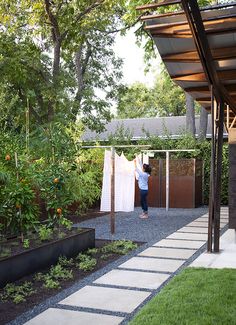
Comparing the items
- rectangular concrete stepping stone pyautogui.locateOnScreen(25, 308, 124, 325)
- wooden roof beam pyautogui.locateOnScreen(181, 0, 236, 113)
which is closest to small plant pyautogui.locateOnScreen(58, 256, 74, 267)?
rectangular concrete stepping stone pyautogui.locateOnScreen(25, 308, 124, 325)

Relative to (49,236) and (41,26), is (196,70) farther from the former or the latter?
(41,26)

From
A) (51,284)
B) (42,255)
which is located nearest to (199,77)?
(42,255)

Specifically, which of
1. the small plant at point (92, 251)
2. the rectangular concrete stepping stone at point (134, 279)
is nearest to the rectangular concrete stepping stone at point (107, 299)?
the rectangular concrete stepping stone at point (134, 279)

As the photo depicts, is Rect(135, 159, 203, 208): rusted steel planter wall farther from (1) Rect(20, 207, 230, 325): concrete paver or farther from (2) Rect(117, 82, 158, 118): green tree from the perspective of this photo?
(2) Rect(117, 82, 158, 118): green tree

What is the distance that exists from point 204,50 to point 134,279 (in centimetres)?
279

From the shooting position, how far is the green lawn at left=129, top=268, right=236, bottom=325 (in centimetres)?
357

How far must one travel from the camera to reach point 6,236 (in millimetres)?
6242

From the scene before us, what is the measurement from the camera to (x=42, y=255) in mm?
5625

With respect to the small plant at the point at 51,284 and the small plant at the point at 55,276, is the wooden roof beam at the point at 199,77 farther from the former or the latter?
the small plant at the point at 51,284

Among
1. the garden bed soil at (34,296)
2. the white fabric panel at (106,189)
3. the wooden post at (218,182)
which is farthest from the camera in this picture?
the white fabric panel at (106,189)

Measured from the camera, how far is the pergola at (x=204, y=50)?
4285 mm

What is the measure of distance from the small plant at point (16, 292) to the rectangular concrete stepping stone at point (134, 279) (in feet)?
2.68

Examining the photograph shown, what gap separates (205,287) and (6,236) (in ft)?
10.2

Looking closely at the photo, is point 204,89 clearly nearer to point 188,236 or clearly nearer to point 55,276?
point 188,236
